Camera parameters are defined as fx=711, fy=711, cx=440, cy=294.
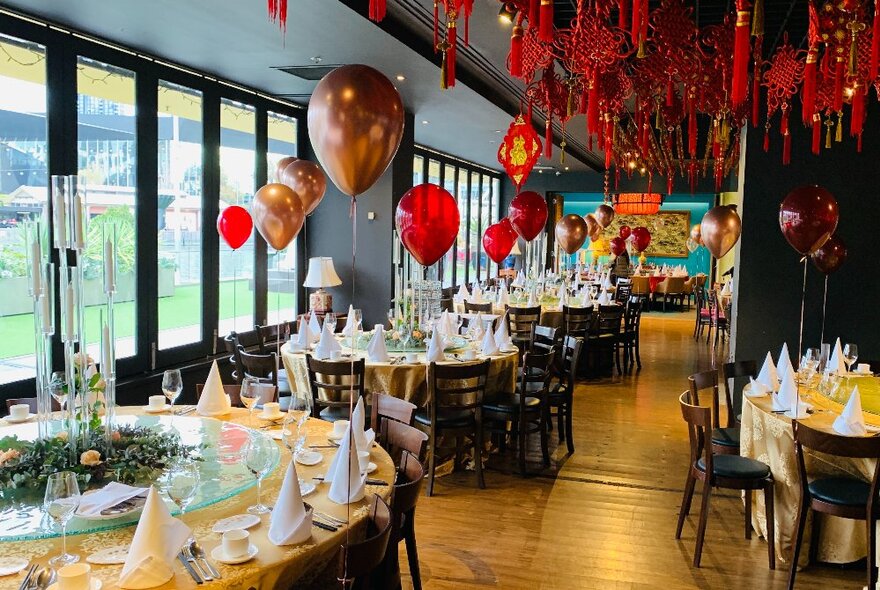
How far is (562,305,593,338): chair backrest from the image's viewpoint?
927 cm

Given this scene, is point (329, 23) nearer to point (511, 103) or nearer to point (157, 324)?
point (157, 324)

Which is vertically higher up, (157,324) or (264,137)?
(264,137)

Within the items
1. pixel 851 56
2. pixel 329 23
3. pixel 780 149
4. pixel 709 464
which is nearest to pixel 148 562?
pixel 709 464

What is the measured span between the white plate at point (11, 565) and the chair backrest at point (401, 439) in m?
1.51

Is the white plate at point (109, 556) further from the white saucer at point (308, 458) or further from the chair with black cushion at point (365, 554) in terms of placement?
the white saucer at point (308, 458)

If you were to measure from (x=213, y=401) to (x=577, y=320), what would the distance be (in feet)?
21.0

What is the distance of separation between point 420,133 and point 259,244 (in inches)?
170

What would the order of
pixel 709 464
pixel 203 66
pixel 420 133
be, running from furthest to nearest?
pixel 420 133
pixel 203 66
pixel 709 464

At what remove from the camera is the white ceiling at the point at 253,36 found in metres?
5.11

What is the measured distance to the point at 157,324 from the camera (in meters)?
6.70

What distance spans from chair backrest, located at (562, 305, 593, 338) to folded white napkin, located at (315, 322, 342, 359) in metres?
4.25

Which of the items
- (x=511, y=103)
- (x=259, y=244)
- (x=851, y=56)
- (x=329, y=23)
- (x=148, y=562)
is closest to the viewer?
(x=148, y=562)

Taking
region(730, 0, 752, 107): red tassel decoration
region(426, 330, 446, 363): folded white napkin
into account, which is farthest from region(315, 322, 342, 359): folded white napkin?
region(730, 0, 752, 107): red tassel decoration

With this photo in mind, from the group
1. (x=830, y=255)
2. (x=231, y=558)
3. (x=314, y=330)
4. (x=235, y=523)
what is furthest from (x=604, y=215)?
(x=231, y=558)
